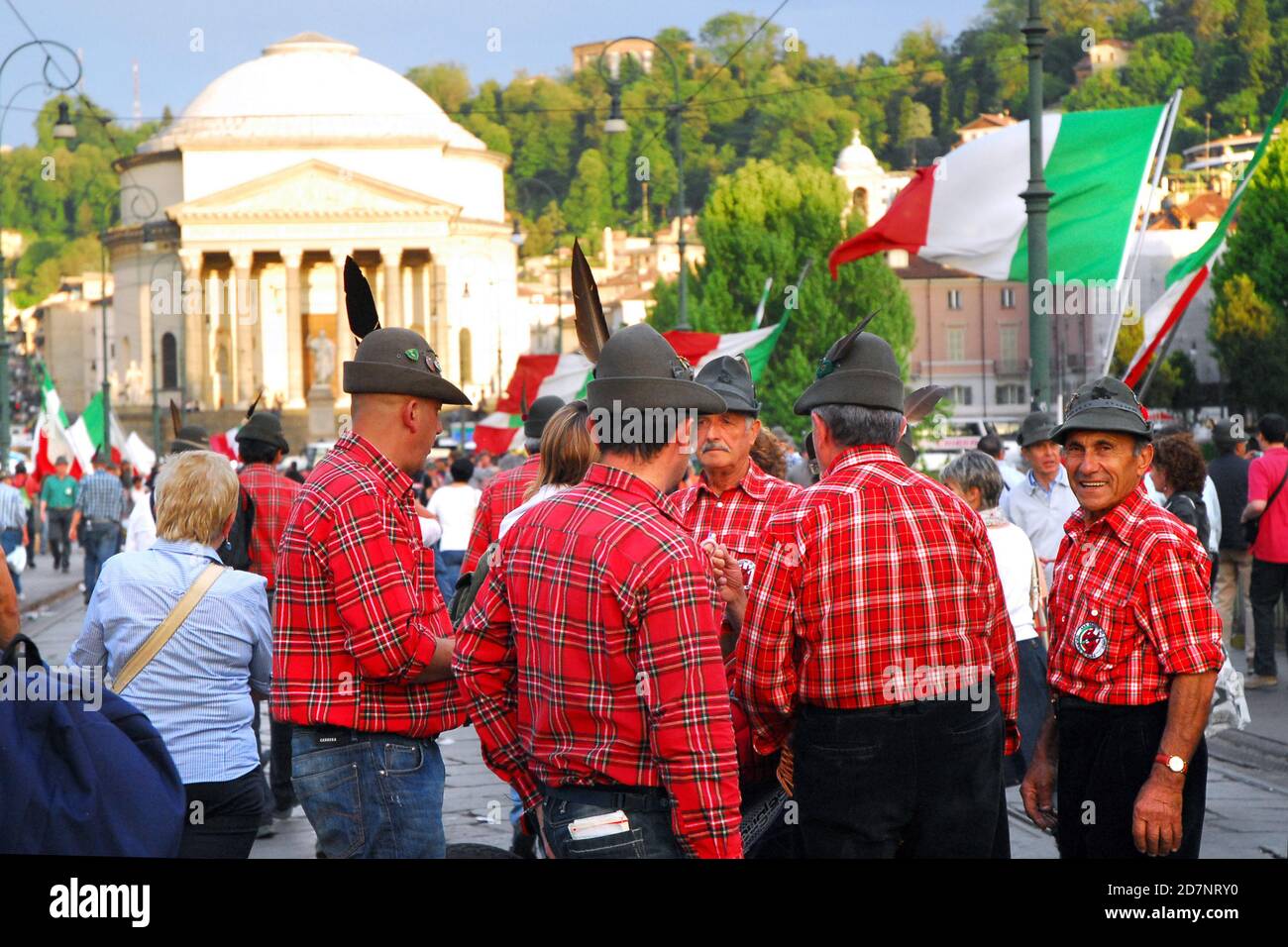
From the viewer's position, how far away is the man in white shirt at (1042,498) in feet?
32.2

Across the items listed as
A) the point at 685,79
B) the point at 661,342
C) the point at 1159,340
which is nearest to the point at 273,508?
the point at 661,342

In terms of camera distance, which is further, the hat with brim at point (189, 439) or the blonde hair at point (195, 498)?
the hat with brim at point (189, 439)

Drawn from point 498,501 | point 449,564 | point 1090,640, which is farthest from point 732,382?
point 449,564

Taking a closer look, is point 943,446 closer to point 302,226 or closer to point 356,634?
point 302,226

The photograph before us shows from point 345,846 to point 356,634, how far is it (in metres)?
0.55

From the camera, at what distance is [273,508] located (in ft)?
31.6

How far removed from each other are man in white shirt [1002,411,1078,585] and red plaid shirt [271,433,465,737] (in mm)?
5263

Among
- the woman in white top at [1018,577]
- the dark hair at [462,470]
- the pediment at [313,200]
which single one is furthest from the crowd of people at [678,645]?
the pediment at [313,200]

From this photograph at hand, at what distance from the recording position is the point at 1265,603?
13602mm

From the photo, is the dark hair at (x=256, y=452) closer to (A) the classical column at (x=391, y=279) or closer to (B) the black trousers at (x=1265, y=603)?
(B) the black trousers at (x=1265, y=603)

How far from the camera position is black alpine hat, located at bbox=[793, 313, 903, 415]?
5.12 metres

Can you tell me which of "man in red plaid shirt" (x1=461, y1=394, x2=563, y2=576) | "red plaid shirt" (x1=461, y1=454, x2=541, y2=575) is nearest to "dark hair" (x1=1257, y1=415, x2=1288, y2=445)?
"man in red plaid shirt" (x1=461, y1=394, x2=563, y2=576)

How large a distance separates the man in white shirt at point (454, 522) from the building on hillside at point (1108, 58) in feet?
92.2

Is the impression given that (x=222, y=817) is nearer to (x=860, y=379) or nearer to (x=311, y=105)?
(x=860, y=379)
